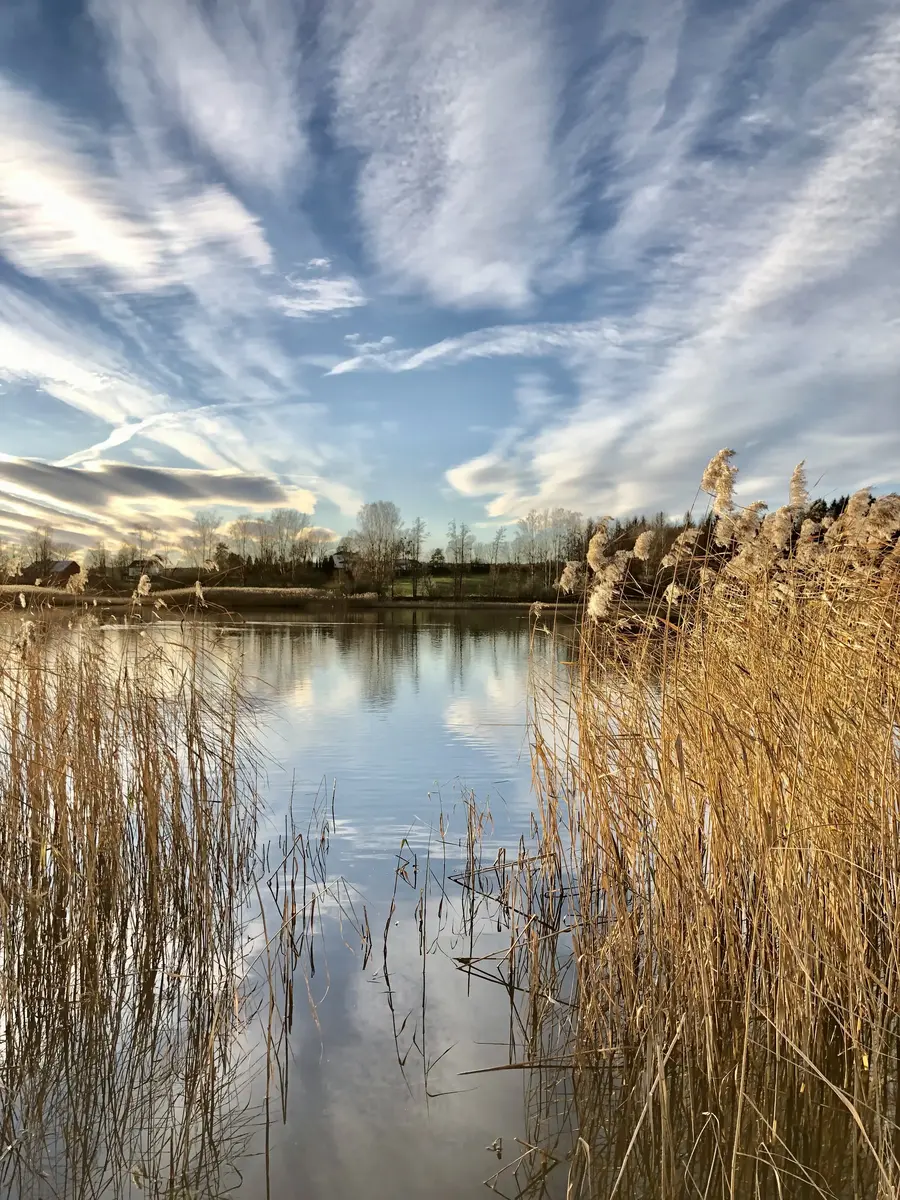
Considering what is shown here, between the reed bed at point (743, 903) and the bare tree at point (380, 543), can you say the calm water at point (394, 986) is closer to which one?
the reed bed at point (743, 903)

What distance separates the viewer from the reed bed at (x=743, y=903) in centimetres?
339

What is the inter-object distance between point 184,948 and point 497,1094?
2.29 metres

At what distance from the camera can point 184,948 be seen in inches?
205

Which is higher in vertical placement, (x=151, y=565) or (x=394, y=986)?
(x=151, y=565)

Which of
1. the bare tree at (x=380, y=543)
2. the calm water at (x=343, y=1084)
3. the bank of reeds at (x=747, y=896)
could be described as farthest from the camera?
the bare tree at (x=380, y=543)

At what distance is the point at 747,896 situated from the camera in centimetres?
396

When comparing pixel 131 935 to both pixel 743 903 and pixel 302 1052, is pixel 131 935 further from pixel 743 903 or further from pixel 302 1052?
pixel 743 903

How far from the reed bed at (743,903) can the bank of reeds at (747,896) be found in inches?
0.5

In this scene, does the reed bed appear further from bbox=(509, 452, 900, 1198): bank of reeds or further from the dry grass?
the dry grass

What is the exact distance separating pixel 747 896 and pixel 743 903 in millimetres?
42

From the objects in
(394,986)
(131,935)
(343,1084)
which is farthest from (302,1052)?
(131,935)

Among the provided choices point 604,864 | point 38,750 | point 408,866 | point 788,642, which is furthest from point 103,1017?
point 788,642

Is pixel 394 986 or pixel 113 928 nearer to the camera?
pixel 394 986

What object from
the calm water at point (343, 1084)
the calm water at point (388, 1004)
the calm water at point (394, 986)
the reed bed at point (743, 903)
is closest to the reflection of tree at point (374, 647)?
the calm water at point (394, 986)
